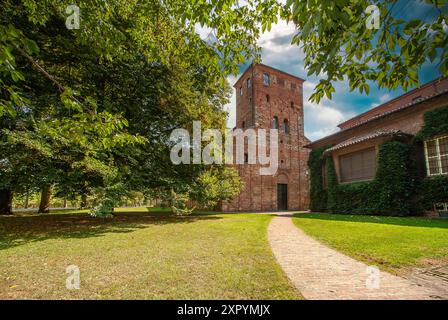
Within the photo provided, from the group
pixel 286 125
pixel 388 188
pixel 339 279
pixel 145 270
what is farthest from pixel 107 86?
pixel 286 125

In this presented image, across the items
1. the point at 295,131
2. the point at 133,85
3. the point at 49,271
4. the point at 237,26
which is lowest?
the point at 49,271

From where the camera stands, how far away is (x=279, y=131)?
95.9 feet

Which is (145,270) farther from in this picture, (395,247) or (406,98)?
(406,98)

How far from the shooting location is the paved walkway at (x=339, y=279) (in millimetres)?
3180

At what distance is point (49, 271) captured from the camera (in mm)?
4277

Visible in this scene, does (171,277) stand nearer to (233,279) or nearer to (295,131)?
(233,279)

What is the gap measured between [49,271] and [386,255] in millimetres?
7095

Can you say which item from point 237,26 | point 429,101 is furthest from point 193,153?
point 429,101

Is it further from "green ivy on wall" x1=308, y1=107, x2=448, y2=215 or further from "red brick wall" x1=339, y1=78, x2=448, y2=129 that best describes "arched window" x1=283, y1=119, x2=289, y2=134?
"green ivy on wall" x1=308, y1=107, x2=448, y2=215

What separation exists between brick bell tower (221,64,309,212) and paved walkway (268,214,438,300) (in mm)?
21107

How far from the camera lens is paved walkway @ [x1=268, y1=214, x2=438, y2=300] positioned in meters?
3.18

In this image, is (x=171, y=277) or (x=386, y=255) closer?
(x=171, y=277)

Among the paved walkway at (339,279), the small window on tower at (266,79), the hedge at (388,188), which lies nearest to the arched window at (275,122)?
the small window on tower at (266,79)
